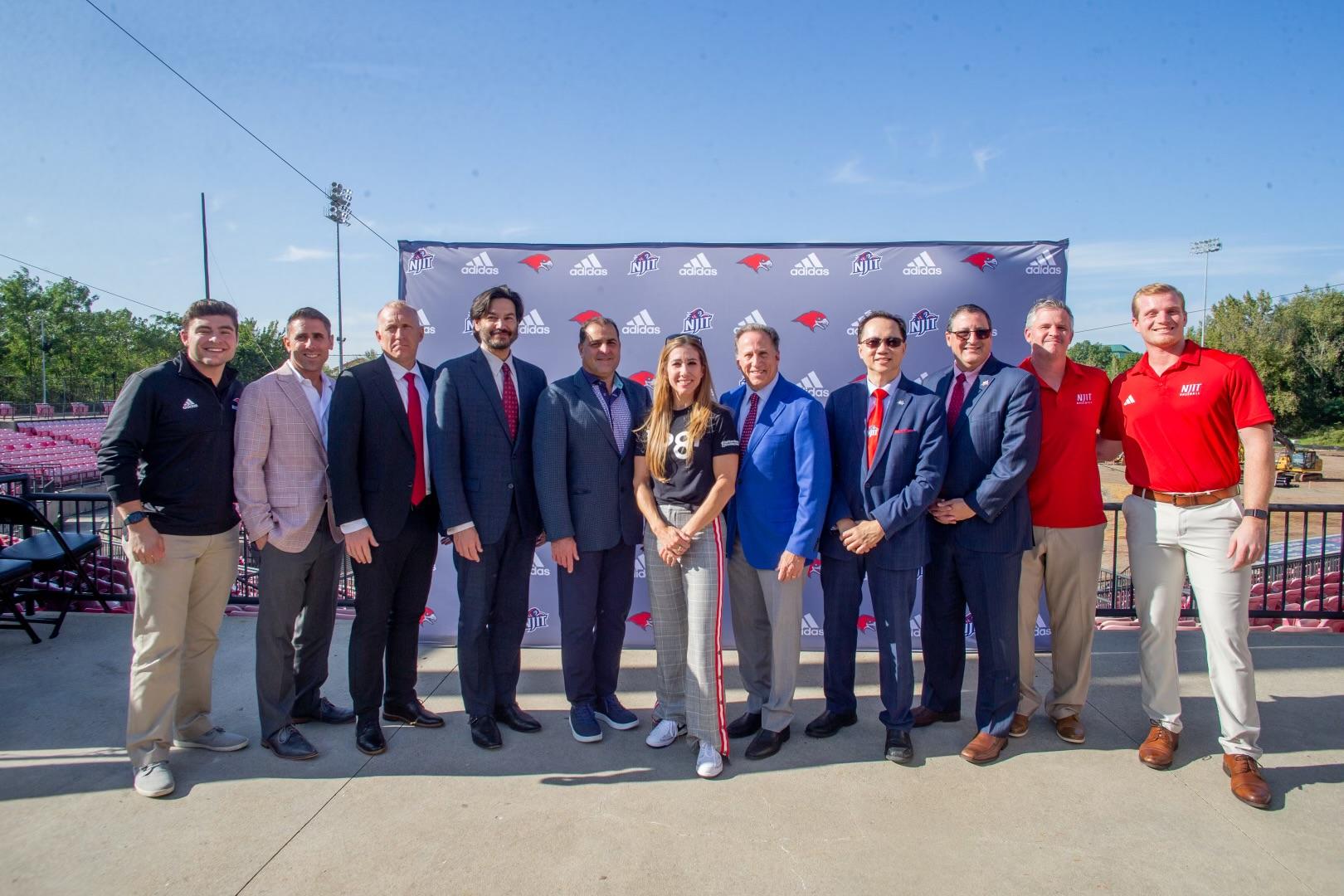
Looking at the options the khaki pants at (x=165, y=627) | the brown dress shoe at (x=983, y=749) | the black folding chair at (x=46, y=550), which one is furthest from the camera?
the black folding chair at (x=46, y=550)

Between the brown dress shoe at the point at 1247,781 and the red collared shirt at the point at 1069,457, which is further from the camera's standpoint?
the red collared shirt at the point at 1069,457

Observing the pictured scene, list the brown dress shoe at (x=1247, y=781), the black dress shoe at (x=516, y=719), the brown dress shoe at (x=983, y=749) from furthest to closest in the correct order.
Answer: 1. the black dress shoe at (x=516, y=719)
2. the brown dress shoe at (x=983, y=749)
3. the brown dress shoe at (x=1247, y=781)

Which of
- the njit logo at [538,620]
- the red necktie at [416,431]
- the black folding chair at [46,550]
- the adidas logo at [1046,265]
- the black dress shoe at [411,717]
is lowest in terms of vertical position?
the black dress shoe at [411,717]

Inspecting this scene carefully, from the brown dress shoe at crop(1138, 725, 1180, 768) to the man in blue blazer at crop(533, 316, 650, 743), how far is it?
2.40m

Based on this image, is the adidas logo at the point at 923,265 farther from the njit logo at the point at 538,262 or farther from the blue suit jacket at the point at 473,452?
the blue suit jacket at the point at 473,452

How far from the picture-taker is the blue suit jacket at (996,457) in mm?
3260

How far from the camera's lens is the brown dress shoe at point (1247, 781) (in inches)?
115

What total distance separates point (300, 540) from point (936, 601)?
3106 millimetres

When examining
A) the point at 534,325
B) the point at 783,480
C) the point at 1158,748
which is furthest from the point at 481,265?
the point at 1158,748

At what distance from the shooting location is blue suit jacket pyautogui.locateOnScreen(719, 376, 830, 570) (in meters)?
3.27

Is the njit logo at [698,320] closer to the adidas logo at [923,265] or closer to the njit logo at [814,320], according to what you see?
the njit logo at [814,320]

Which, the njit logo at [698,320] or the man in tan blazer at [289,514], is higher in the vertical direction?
the njit logo at [698,320]

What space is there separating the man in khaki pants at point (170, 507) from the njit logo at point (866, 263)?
3682 millimetres

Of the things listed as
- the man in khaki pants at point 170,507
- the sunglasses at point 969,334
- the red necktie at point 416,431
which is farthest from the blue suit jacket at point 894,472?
the man in khaki pants at point 170,507
